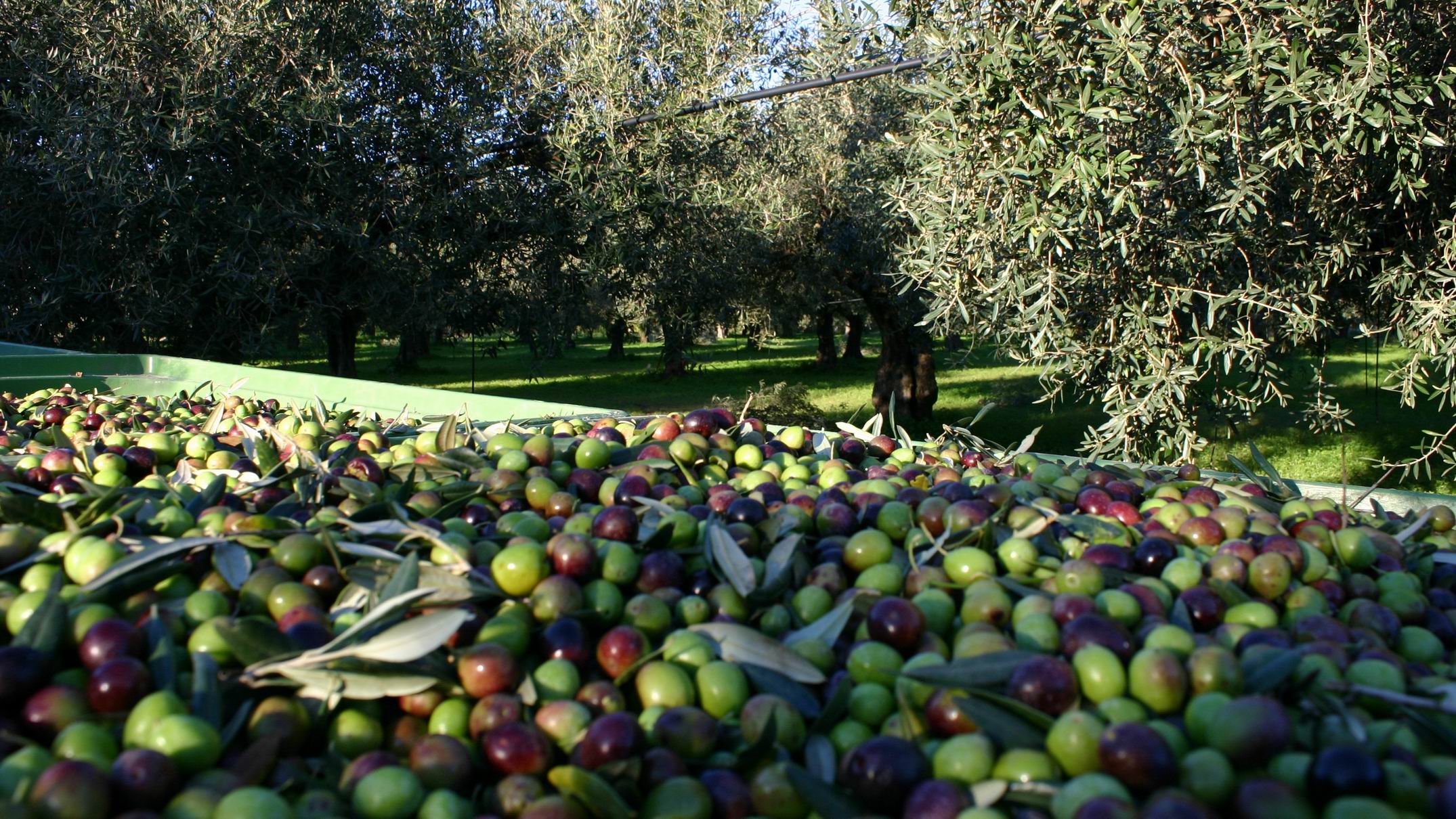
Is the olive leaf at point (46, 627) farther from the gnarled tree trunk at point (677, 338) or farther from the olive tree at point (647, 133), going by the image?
the gnarled tree trunk at point (677, 338)

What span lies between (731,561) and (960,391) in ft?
63.2

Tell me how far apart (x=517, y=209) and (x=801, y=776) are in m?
9.55

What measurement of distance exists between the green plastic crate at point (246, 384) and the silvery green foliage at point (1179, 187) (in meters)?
2.27

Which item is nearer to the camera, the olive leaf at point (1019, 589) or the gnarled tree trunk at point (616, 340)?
the olive leaf at point (1019, 589)

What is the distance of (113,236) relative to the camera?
9219mm

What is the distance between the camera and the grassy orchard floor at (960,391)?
1060 centimetres

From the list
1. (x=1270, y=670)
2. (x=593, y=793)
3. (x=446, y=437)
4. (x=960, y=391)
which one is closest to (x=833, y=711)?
(x=593, y=793)

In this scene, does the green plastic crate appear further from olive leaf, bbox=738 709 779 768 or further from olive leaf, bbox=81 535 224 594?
olive leaf, bbox=738 709 779 768

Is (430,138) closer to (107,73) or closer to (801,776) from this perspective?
(107,73)

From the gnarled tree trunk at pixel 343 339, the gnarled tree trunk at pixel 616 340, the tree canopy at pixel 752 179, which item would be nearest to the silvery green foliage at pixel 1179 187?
the tree canopy at pixel 752 179

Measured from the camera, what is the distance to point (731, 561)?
1.88 m

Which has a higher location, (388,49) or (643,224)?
(388,49)

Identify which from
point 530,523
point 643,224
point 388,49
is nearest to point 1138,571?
point 530,523

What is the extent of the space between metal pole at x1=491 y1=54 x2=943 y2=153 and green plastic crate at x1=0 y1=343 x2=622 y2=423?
268 cm
